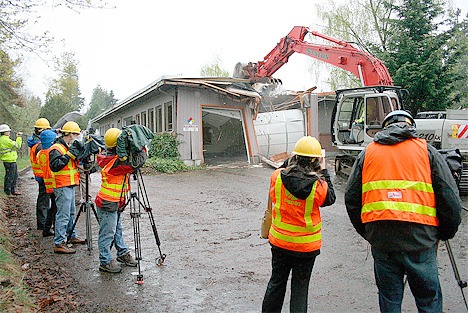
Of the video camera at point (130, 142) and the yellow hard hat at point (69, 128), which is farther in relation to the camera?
the yellow hard hat at point (69, 128)

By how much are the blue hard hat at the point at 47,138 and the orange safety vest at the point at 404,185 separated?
541 cm

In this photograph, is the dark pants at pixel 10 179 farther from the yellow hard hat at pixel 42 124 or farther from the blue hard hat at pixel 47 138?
the blue hard hat at pixel 47 138

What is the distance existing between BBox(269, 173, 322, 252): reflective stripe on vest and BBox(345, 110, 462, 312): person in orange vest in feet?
1.71

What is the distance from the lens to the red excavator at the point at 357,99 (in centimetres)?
1221

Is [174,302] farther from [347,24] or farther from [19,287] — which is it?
[347,24]

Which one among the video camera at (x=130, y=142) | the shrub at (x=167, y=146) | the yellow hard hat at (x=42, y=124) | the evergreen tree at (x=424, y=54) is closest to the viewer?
the video camera at (x=130, y=142)

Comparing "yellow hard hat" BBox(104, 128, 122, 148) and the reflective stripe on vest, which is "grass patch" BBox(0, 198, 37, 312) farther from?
the reflective stripe on vest

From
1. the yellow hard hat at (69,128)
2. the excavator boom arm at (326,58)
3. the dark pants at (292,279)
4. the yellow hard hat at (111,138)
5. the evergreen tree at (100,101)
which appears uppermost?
the evergreen tree at (100,101)

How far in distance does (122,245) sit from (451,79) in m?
17.9

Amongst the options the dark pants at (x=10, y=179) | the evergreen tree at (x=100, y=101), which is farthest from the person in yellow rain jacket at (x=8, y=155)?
the evergreen tree at (x=100, y=101)

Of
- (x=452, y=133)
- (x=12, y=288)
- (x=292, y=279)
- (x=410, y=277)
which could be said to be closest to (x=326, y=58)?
(x=452, y=133)

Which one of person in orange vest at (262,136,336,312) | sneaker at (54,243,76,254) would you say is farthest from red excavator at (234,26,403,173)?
person in orange vest at (262,136,336,312)

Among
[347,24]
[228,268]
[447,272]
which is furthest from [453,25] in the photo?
[228,268]

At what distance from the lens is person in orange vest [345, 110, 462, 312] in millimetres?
2939
